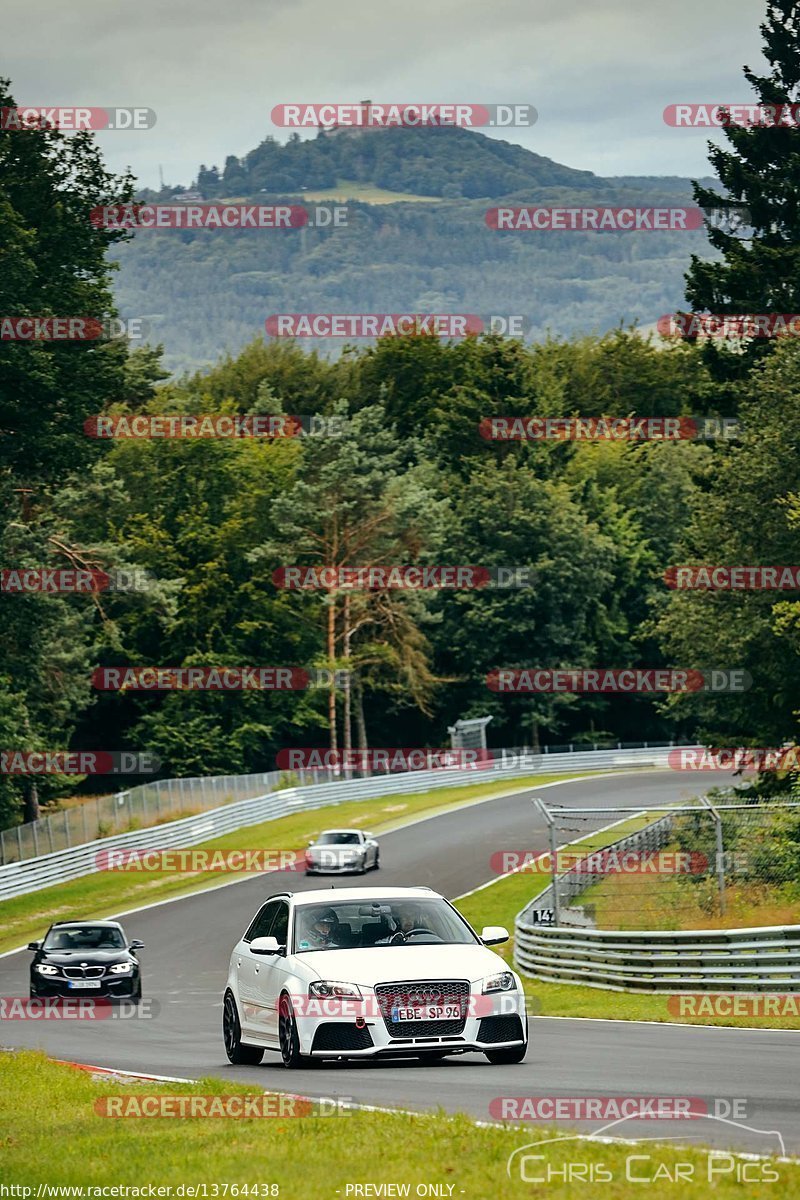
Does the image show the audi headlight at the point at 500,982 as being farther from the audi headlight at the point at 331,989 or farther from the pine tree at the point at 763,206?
the pine tree at the point at 763,206

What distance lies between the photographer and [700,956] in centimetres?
2364

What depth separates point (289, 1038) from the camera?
582 inches

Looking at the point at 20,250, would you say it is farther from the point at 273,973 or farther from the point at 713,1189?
the point at 713,1189

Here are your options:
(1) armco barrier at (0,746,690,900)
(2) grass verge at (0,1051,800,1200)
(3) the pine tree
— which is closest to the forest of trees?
(3) the pine tree

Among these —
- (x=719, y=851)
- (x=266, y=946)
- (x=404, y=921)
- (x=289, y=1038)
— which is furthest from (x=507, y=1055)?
(x=719, y=851)

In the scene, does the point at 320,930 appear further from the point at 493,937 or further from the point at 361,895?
the point at 493,937

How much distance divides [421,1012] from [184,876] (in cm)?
3984

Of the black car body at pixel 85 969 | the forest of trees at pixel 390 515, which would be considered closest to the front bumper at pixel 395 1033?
the black car body at pixel 85 969

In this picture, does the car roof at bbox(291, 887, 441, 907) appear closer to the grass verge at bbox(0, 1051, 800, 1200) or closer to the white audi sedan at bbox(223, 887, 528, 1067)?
the white audi sedan at bbox(223, 887, 528, 1067)

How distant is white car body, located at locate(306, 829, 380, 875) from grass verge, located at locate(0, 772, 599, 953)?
329 centimetres

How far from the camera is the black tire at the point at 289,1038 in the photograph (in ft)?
48.0

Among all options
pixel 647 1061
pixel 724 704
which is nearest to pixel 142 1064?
pixel 647 1061

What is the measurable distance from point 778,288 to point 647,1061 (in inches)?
1528

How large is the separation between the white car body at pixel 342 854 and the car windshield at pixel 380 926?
33.2 metres
